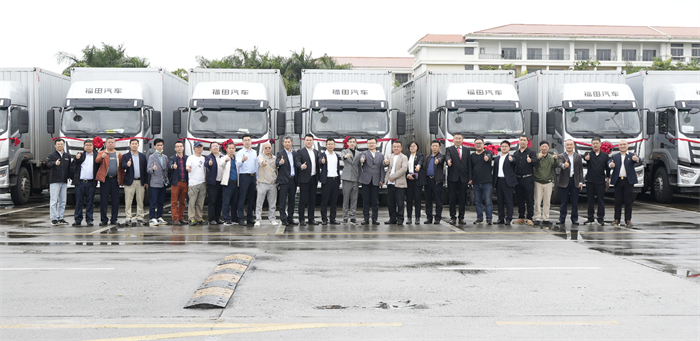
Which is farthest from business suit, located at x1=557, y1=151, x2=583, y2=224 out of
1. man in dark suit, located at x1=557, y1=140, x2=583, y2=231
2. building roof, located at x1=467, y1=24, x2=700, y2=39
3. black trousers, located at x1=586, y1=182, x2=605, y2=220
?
building roof, located at x1=467, y1=24, x2=700, y2=39

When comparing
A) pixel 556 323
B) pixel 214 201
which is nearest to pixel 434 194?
pixel 214 201

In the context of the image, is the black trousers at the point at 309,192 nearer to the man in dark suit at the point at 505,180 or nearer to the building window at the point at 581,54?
the man in dark suit at the point at 505,180

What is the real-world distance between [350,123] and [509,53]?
75.4 m

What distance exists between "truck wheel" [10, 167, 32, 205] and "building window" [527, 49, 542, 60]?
255ft

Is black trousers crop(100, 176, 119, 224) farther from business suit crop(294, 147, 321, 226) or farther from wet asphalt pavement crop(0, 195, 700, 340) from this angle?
business suit crop(294, 147, 321, 226)

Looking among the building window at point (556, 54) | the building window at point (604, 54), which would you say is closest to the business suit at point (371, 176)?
the building window at point (556, 54)

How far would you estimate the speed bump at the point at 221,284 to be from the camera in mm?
7059

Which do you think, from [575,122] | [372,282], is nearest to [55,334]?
[372,282]

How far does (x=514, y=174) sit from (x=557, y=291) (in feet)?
24.2

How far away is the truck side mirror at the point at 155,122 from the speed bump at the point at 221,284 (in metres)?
9.35

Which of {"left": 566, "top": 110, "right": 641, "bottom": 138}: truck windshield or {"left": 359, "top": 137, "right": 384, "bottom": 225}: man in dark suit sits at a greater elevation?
{"left": 566, "top": 110, "right": 641, "bottom": 138}: truck windshield

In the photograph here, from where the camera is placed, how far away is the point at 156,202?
48.1ft

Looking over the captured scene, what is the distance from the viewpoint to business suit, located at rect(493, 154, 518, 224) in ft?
48.6

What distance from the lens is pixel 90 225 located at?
14422 mm
